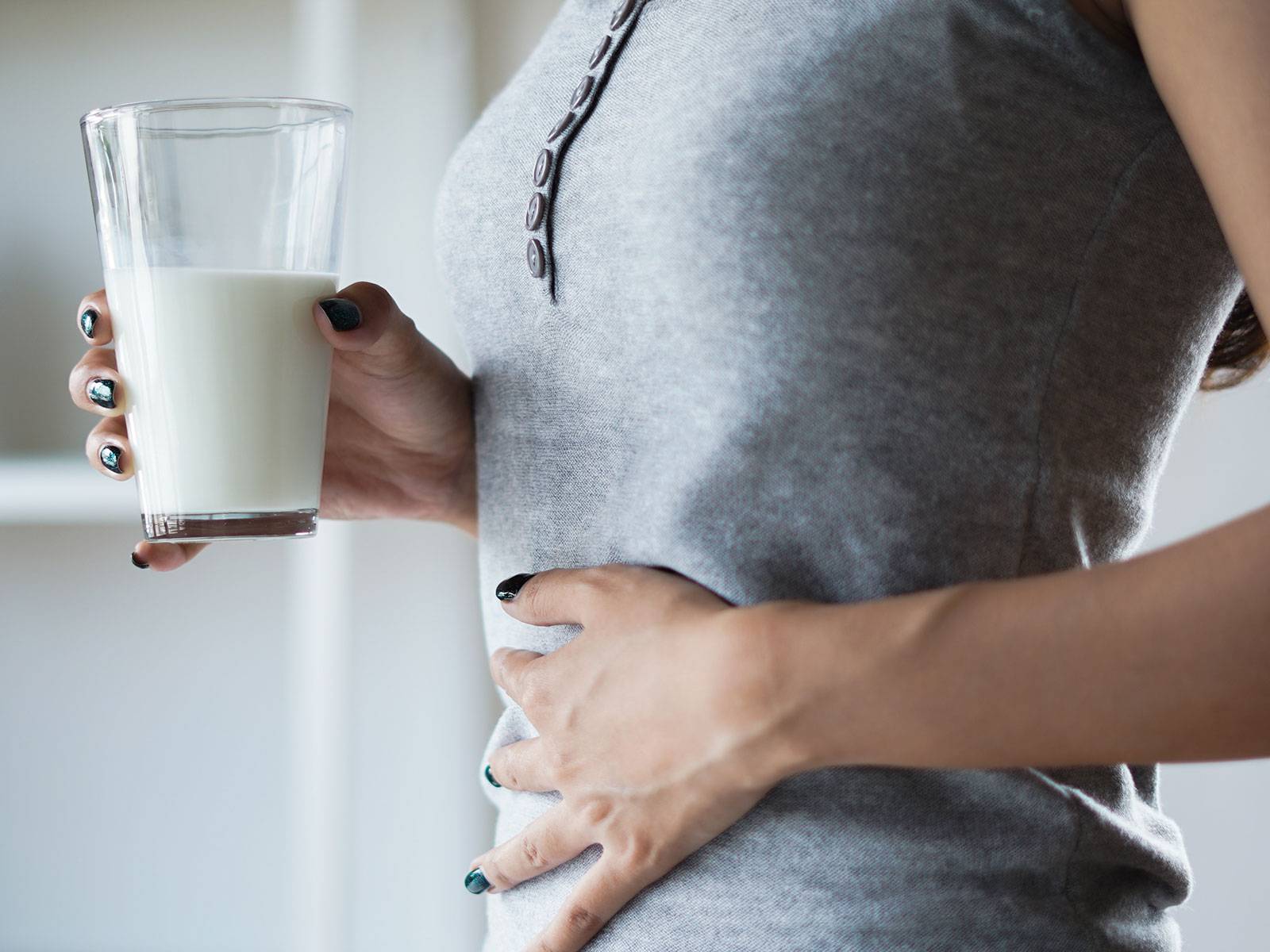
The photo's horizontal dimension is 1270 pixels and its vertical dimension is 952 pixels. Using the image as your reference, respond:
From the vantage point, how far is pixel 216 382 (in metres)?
0.53

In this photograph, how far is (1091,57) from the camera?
459mm

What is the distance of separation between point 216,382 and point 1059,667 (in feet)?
1.28

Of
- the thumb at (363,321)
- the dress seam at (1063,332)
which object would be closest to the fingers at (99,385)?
the thumb at (363,321)

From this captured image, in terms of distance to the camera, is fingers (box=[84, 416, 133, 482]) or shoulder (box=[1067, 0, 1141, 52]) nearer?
shoulder (box=[1067, 0, 1141, 52])

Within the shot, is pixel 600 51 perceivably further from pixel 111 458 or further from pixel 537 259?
pixel 111 458

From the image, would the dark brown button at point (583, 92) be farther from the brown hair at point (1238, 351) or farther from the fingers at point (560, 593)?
the brown hair at point (1238, 351)

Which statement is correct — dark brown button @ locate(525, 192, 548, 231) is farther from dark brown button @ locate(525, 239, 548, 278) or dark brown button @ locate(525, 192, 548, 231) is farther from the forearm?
the forearm

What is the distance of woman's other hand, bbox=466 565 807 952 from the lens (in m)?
0.43

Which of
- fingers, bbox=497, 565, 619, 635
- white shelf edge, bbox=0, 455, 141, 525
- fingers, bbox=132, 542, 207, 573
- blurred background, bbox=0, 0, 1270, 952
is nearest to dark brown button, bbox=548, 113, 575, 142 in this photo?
fingers, bbox=497, 565, 619, 635

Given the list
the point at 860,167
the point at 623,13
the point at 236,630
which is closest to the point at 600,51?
the point at 623,13

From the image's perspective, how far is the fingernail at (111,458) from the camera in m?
0.59

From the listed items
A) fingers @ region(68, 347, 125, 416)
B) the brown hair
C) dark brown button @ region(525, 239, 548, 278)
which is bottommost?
fingers @ region(68, 347, 125, 416)

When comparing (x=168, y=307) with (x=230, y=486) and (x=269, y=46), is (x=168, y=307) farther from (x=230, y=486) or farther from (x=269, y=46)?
(x=269, y=46)

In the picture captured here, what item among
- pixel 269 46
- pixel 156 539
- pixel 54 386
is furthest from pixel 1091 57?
pixel 54 386
